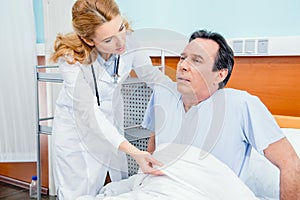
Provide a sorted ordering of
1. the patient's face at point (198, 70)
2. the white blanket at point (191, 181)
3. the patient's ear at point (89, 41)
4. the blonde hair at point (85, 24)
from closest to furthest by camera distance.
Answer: the white blanket at point (191, 181) < the patient's face at point (198, 70) < the blonde hair at point (85, 24) < the patient's ear at point (89, 41)

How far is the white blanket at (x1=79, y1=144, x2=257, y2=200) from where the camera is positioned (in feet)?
3.50

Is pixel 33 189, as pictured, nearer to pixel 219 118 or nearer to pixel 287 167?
pixel 219 118

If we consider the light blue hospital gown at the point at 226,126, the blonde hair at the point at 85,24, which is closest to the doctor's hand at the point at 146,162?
the light blue hospital gown at the point at 226,126

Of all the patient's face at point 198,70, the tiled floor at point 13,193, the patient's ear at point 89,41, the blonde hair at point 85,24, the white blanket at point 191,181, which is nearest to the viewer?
the white blanket at point 191,181

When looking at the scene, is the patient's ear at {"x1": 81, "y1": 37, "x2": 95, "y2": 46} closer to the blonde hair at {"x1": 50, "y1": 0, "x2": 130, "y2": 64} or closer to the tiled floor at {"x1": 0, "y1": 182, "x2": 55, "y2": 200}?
the blonde hair at {"x1": 50, "y1": 0, "x2": 130, "y2": 64}

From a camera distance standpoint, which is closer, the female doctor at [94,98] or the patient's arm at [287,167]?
the patient's arm at [287,167]

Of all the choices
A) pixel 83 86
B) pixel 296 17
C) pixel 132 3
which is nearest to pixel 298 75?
pixel 296 17

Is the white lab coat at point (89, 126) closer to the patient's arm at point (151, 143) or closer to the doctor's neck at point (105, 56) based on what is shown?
the doctor's neck at point (105, 56)

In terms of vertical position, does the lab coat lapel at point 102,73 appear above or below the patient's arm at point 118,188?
above

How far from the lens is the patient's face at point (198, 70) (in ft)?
3.96

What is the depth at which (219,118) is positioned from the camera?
1210mm

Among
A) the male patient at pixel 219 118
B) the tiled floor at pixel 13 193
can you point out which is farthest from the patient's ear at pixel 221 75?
the tiled floor at pixel 13 193

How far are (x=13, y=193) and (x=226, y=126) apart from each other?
2028mm

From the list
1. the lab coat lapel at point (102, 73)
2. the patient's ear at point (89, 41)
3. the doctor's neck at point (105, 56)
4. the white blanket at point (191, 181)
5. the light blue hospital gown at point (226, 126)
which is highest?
the patient's ear at point (89, 41)
